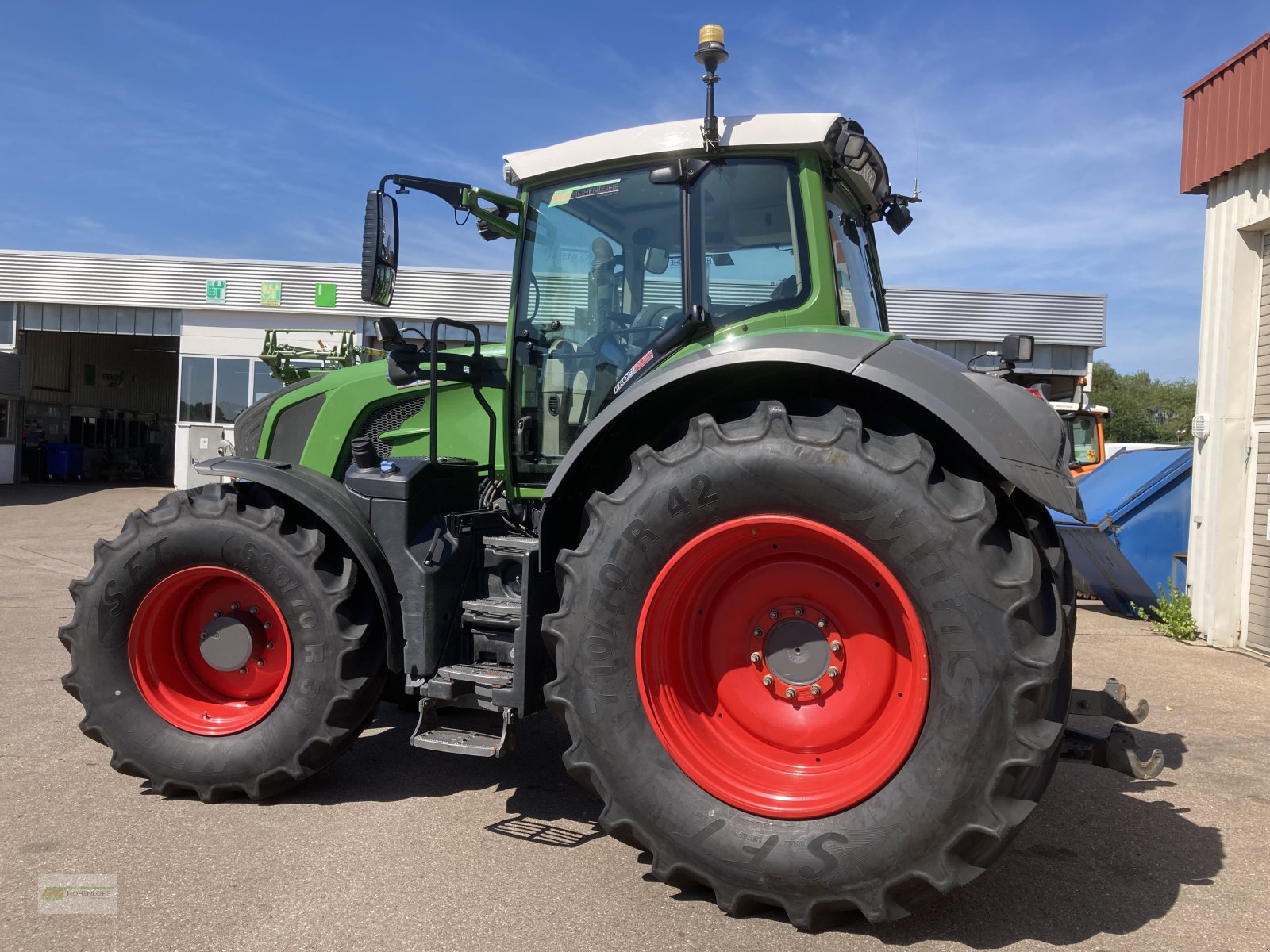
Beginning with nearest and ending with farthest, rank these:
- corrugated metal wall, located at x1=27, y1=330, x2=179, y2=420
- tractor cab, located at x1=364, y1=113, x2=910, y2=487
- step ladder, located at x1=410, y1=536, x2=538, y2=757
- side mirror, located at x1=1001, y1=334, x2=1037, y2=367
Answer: step ladder, located at x1=410, y1=536, x2=538, y2=757 < tractor cab, located at x1=364, y1=113, x2=910, y2=487 < side mirror, located at x1=1001, y1=334, x2=1037, y2=367 < corrugated metal wall, located at x1=27, y1=330, x2=179, y2=420

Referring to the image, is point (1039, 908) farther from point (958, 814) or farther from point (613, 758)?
point (613, 758)

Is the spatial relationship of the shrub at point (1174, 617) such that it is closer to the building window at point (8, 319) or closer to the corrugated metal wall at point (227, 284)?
the corrugated metal wall at point (227, 284)

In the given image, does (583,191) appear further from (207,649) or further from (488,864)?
(488,864)

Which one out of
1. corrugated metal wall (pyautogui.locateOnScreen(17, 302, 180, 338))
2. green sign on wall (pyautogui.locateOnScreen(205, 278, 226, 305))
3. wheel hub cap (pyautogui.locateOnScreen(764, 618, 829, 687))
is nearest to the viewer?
wheel hub cap (pyautogui.locateOnScreen(764, 618, 829, 687))

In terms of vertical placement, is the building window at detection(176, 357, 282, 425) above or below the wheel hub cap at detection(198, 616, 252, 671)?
above

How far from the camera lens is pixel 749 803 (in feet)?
9.03

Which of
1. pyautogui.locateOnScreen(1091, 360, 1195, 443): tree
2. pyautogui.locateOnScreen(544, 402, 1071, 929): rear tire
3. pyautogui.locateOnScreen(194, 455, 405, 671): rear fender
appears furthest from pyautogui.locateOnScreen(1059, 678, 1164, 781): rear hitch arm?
pyautogui.locateOnScreen(1091, 360, 1195, 443): tree

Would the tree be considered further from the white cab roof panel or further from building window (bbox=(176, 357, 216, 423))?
the white cab roof panel

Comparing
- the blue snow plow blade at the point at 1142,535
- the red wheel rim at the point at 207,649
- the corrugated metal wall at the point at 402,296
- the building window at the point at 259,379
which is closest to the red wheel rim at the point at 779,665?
the red wheel rim at the point at 207,649

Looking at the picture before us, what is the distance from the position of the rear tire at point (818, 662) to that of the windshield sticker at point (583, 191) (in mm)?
1281

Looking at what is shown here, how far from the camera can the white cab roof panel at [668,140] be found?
3344 millimetres

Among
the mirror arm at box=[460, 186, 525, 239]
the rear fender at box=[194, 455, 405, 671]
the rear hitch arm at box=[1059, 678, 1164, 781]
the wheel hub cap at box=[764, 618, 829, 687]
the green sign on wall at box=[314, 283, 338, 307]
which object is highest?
the green sign on wall at box=[314, 283, 338, 307]

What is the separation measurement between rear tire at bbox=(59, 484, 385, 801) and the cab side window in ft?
6.92

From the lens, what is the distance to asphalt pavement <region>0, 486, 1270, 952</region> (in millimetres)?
2615
